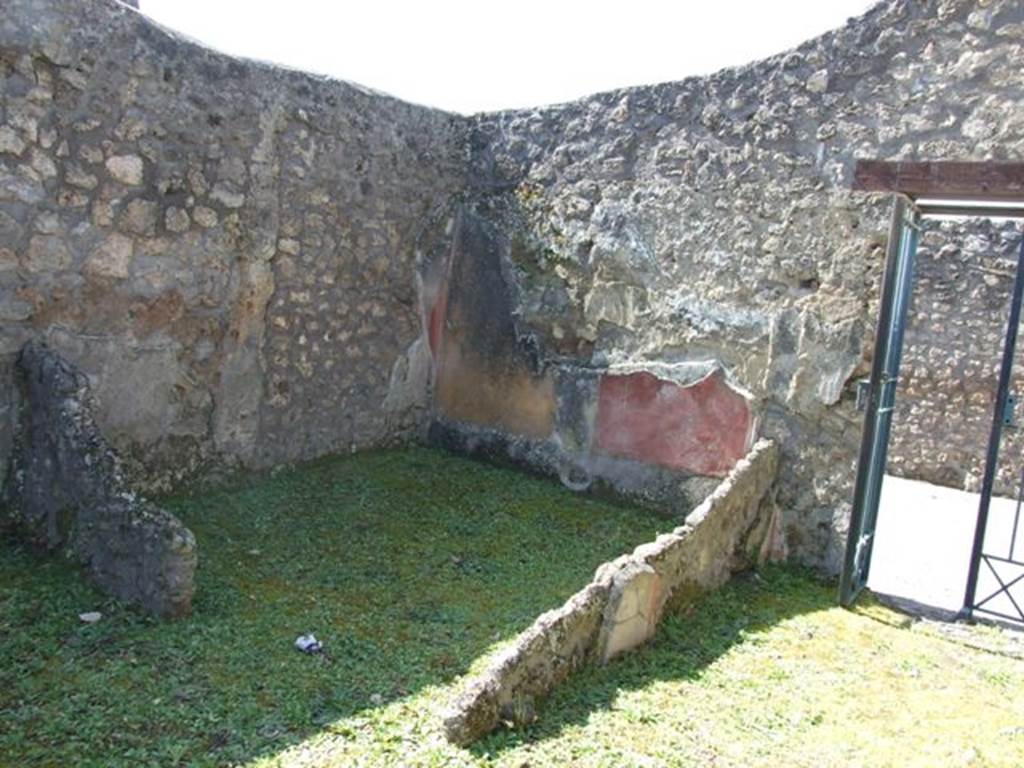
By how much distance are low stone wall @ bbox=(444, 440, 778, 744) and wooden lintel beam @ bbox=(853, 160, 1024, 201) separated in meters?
1.65

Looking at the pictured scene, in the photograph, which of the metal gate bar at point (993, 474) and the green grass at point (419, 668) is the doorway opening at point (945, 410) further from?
the green grass at point (419, 668)

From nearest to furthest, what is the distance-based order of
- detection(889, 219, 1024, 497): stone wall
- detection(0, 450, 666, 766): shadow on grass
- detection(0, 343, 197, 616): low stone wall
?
1. detection(0, 450, 666, 766): shadow on grass
2. detection(0, 343, 197, 616): low stone wall
3. detection(889, 219, 1024, 497): stone wall

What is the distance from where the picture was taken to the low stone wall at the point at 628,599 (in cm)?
271

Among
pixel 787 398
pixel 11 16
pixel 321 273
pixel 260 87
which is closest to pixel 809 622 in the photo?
Result: pixel 787 398

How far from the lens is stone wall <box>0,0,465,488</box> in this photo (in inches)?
148

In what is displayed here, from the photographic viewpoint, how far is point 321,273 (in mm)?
5340

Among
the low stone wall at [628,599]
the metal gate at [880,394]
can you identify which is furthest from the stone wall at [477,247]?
the low stone wall at [628,599]

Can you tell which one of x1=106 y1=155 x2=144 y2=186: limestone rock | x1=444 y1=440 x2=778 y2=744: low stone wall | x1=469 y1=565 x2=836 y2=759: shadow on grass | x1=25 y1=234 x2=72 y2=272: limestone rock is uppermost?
x1=106 y1=155 x2=144 y2=186: limestone rock

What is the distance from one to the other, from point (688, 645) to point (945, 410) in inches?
302

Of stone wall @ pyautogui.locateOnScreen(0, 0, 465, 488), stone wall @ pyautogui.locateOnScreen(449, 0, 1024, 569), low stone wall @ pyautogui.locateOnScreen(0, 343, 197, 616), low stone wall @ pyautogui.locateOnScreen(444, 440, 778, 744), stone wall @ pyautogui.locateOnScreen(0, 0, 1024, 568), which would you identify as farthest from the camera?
stone wall @ pyautogui.locateOnScreen(449, 0, 1024, 569)

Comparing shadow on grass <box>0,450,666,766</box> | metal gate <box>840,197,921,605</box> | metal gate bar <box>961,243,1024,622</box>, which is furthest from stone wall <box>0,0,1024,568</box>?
metal gate bar <box>961,243,1024,622</box>

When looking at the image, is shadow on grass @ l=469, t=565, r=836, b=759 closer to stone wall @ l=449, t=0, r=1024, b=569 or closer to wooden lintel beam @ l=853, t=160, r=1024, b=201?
stone wall @ l=449, t=0, r=1024, b=569

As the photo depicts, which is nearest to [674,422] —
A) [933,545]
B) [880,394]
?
[880,394]

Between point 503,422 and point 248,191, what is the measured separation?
2537 millimetres
